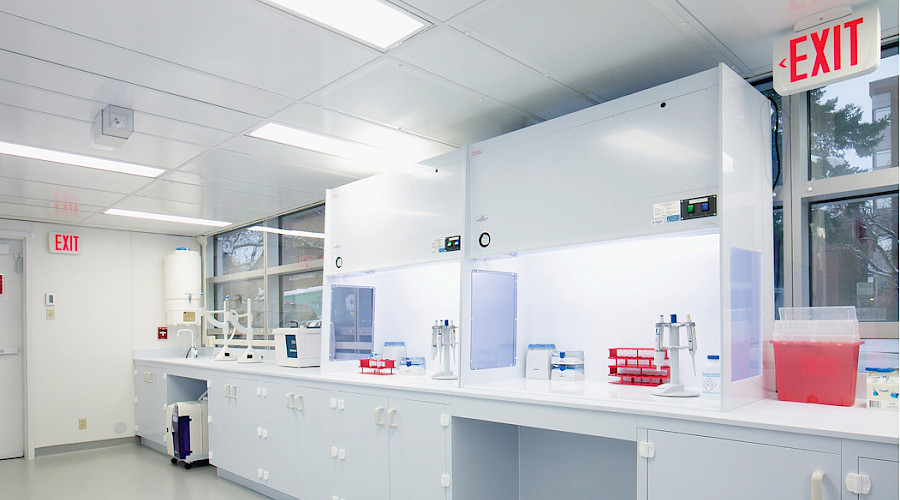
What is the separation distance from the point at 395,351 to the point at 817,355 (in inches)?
106

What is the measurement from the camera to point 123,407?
652cm

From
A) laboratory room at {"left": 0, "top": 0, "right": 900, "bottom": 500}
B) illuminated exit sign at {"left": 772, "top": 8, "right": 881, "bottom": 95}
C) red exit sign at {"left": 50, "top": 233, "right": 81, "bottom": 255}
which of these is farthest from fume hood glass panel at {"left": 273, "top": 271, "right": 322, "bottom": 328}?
illuminated exit sign at {"left": 772, "top": 8, "right": 881, "bottom": 95}

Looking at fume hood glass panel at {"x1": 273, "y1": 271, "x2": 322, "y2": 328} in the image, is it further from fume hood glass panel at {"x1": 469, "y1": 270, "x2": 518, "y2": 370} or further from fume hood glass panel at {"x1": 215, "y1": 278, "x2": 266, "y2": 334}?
fume hood glass panel at {"x1": 469, "y1": 270, "x2": 518, "y2": 370}

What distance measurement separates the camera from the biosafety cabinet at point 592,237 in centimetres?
239

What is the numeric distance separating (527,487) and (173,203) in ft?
13.2

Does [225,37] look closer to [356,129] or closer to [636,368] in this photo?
[356,129]

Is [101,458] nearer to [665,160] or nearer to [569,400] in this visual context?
[569,400]

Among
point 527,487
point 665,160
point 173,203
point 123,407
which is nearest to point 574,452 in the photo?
point 527,487

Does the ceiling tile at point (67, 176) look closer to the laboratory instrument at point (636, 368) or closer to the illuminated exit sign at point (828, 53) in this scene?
the laboratory instrument at point (636, 368)

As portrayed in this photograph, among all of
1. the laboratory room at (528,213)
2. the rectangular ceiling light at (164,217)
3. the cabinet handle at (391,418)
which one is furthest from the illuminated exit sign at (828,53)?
the rectangular ceiling light at (164,217)

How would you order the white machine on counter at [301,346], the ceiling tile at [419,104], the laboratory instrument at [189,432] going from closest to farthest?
the ceiling tile at [419,104] < the white machine on counter at [301,346] < the laboratory instrument at [189,432]

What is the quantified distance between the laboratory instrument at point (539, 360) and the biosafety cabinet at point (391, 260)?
2.35ft

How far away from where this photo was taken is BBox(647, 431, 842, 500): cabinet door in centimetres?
189

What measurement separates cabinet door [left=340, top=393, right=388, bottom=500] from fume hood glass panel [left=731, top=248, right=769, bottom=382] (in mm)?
1894
